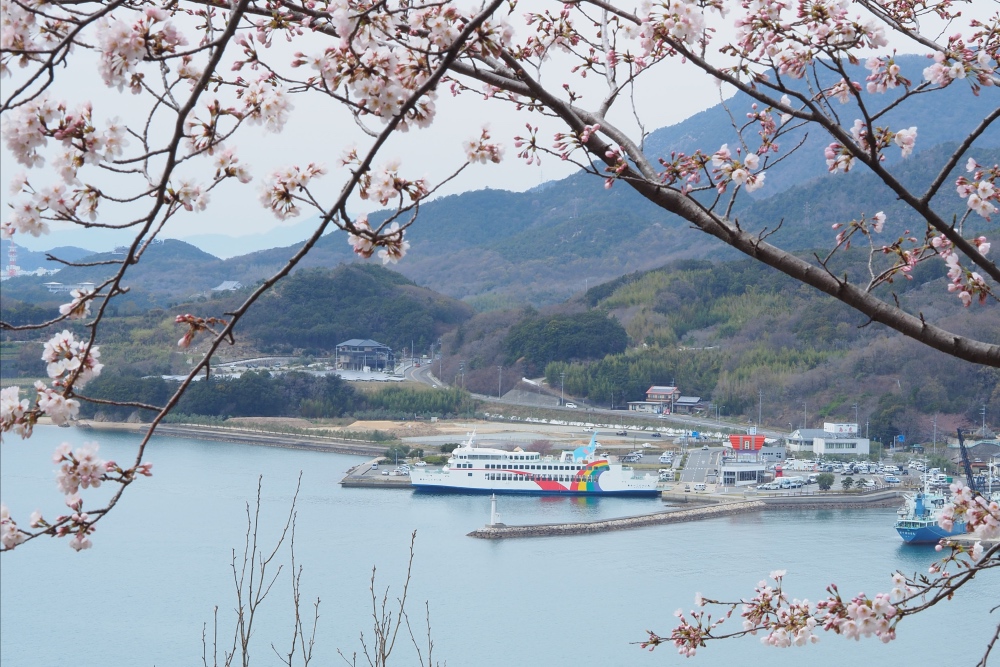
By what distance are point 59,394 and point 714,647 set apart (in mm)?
7114

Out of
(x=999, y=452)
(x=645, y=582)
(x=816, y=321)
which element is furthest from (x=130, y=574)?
(x=816, y=321)

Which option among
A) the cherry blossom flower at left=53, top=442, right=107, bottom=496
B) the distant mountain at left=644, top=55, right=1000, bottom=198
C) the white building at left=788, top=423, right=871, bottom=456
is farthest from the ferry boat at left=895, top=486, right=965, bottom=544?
the distant mountain at left=644, top=55, right=1000, bottom=198

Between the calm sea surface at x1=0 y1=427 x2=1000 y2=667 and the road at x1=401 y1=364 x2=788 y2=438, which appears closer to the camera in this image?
the calm sea surface at x1=0 y1=427 x2=1000 y2=667

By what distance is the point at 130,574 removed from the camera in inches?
361

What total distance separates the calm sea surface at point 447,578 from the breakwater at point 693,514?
0.98 feet

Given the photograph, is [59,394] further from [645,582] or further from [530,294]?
[530,294]

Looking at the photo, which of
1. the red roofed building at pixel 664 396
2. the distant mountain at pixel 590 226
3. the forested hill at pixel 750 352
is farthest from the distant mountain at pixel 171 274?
the red roofed building at pixel 664 396

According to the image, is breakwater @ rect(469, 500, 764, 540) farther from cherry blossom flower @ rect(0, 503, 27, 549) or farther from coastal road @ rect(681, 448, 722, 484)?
cherry blossom flower @ rect(0, 503, 27, 549)

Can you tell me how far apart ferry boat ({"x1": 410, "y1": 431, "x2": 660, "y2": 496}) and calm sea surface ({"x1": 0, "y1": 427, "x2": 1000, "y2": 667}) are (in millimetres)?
849

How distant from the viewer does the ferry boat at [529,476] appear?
50.1 feet

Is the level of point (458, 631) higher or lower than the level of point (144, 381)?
lower

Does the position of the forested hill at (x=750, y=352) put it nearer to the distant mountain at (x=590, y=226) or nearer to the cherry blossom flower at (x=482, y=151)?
the distant mountain at (x=590, y=226)

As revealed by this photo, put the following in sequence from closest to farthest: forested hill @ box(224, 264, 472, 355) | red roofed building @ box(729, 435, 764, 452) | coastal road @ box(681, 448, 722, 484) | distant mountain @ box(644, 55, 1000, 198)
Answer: coastal road @ box(681, 448, 722, 484) → red roofed building @ box(729, 435, 764, 452) → forested hill @ box(224, 264, 472, 355) → distant mountain @ box(644, 55, 1000, 198)

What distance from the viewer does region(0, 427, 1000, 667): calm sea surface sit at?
7.27 m
